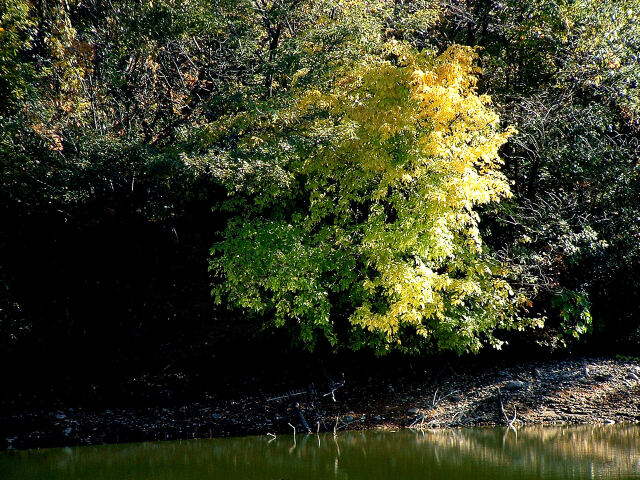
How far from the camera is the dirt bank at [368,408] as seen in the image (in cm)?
1107

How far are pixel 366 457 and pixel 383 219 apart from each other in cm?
396

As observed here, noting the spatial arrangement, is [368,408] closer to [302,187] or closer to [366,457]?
[366,457]

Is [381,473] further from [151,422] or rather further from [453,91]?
[453,91]

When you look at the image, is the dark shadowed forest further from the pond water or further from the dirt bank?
the pond water

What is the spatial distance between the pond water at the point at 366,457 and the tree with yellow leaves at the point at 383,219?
1.90 meters

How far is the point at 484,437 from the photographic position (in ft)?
34.8

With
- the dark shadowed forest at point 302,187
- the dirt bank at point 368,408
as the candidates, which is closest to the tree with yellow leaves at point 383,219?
the dark shadowed forest at point 302,187

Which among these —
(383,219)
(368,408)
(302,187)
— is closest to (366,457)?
(368,408)

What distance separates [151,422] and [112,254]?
12.8ft

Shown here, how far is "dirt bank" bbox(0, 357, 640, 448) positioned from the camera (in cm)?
1107

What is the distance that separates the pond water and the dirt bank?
45cm

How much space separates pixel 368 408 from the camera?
12.1 meters

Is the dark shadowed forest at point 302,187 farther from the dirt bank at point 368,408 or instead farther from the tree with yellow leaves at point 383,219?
the dirt bank at point 368,408

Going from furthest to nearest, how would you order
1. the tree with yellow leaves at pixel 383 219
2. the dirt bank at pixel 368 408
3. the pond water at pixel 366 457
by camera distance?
the dirt bank at pixel 368 408
the tree with yellow leaves at pixel 383 219
the pond water at pixel 366 457
